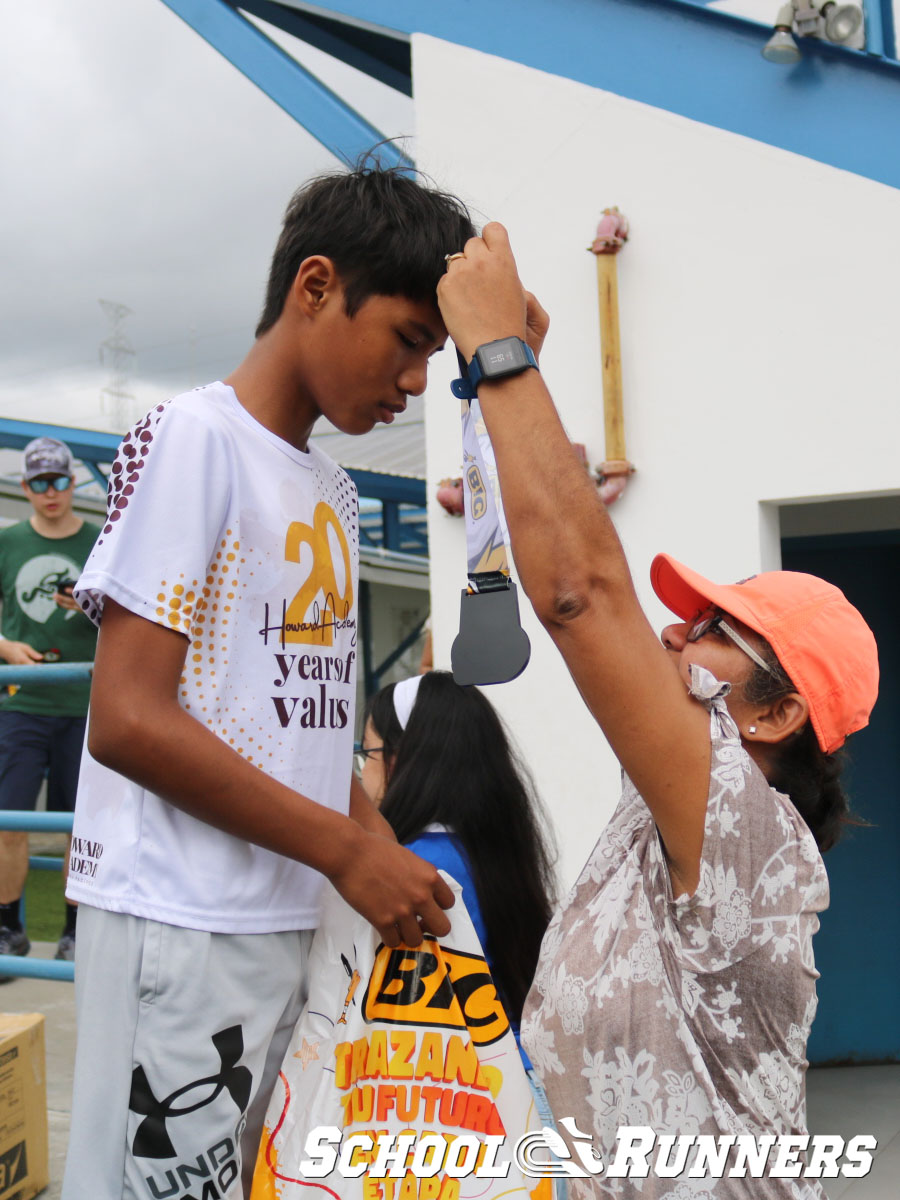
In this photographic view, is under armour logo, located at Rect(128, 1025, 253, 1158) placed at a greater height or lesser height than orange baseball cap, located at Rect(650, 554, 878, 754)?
lesser

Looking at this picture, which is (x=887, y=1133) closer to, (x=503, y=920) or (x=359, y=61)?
(x=503, y=920)

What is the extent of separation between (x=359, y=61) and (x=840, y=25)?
2.17m

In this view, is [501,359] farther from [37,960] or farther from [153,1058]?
[37,960]

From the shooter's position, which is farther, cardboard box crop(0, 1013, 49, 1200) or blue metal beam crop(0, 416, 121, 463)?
blue metal beam crop(0, 416, 121, 463)

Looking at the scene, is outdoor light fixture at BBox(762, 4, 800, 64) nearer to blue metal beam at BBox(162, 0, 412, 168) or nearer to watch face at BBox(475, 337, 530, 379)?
blue metal beam at BBox(162, 0, 412, 168)

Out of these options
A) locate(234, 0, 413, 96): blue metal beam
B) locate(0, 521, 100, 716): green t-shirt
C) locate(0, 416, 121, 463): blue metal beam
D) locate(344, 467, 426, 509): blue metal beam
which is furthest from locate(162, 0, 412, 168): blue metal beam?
locate(344, 467, 426, 509): blue metal beam

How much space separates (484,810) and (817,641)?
0.92 meters

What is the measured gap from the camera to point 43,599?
4.44 m

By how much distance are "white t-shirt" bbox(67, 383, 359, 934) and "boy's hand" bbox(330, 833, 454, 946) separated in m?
0.10

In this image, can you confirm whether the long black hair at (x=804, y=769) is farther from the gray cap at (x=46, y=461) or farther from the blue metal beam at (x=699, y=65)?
the gray cap at (x=46, y=461)

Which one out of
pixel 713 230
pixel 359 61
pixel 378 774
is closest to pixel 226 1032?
pixel 378 774

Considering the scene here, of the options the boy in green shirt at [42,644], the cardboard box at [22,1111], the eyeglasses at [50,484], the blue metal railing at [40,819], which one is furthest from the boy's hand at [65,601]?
the cardboard box at [22,1111]

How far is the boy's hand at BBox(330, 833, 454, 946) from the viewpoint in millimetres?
1334

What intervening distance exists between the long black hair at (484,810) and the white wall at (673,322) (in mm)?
1662
